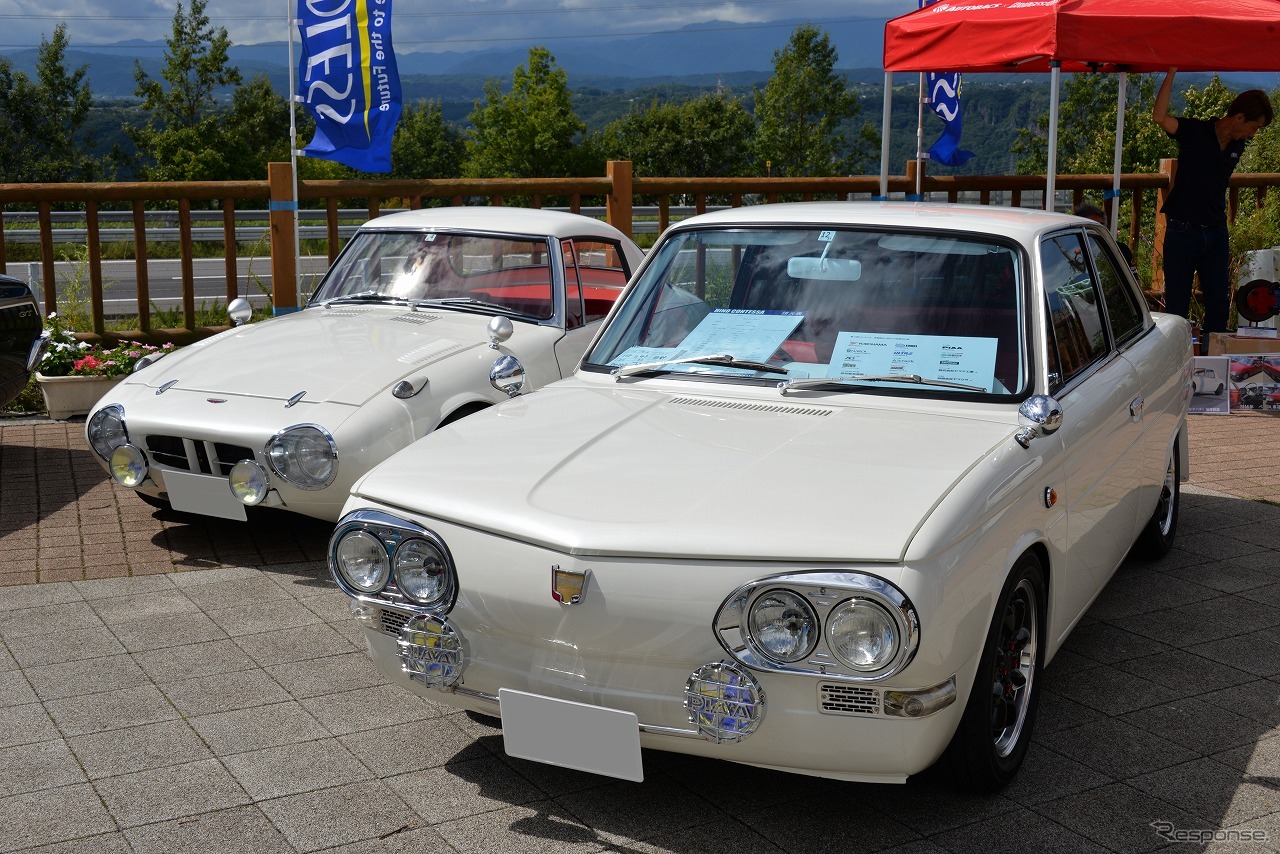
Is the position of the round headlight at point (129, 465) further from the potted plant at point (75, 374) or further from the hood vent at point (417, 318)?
the potted plant at point (75, 374)

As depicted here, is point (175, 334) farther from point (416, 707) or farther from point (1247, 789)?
point (1247, 789)

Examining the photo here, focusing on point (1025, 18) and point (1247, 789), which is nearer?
point (1247, 789)

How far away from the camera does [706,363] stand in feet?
13.5

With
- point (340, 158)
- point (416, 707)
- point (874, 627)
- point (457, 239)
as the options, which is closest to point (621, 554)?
point (874, 627)

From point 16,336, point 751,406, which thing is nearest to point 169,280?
point 16,336

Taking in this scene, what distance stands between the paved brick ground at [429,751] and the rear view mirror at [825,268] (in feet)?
5.08

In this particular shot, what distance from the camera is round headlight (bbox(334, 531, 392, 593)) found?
3.31 metres

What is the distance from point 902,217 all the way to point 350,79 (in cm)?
659

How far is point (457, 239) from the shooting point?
683 cm

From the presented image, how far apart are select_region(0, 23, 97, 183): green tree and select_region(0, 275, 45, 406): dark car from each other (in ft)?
219

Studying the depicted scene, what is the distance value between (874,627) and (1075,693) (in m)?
1.74

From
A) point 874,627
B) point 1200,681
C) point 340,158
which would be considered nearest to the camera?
point 874,627

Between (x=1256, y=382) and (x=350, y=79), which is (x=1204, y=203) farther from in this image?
(x=350, y=79)

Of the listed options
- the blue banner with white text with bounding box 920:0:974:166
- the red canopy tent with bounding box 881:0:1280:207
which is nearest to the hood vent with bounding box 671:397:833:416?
the red canopy tent with bounding box 881:0:1280:207
